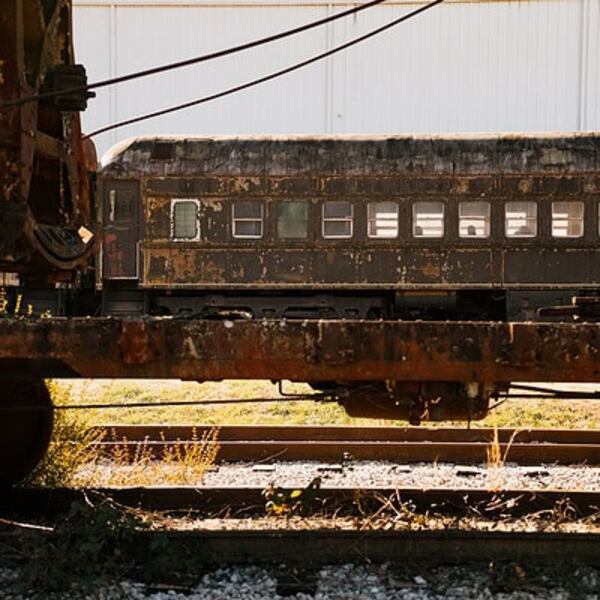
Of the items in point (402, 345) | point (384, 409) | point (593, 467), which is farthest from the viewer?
point (593, 467)

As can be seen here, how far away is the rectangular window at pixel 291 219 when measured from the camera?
43.4 feet

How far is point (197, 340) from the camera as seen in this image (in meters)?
3.43

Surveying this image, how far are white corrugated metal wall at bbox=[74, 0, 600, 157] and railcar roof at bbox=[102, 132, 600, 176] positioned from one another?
6.41 m

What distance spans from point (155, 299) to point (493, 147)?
20.0ft

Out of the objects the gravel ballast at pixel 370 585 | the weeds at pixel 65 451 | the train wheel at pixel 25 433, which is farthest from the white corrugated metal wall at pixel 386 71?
the gravel ballast at pixel 370 585

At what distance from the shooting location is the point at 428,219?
42.9 ft

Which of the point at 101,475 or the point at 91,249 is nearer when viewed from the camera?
the point at 91,249

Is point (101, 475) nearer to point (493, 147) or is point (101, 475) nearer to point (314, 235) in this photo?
point (314, 235)

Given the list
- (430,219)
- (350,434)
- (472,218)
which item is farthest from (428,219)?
(350,434)

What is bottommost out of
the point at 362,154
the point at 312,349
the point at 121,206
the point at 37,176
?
the point at 312,349

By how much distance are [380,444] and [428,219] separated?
694 cm

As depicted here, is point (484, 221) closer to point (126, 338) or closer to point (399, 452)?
point (399, 452)

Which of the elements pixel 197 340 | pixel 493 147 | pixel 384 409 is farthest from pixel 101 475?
pixel 493 147

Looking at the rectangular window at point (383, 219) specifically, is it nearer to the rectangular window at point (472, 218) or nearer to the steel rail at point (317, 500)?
the rectangular window at point (472, 218)
